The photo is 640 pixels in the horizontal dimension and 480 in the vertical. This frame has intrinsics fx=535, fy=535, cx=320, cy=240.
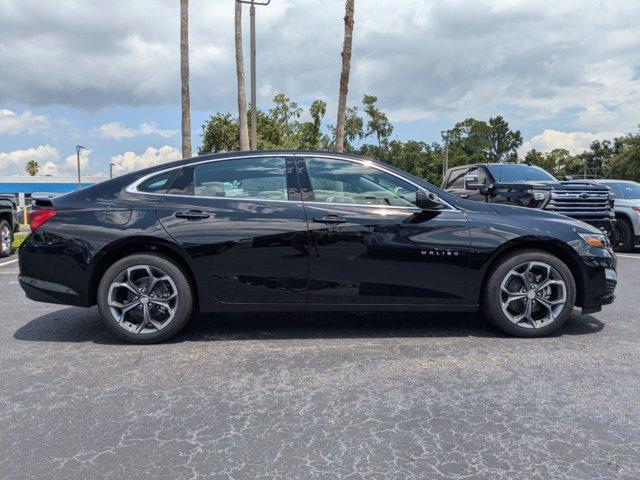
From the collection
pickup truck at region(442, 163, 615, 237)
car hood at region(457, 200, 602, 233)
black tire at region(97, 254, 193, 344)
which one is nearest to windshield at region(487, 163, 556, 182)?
pickup truck at region(442, 163, 615, 237)

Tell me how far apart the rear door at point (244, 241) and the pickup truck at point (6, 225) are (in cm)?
826

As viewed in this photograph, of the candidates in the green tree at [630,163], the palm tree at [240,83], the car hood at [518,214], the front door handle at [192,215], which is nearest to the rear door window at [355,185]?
the car hood at [518,214]

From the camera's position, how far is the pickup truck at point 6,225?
35.4 ft

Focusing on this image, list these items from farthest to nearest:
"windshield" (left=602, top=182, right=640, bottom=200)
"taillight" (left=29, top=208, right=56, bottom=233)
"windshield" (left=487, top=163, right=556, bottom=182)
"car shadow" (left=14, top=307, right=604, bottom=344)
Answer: "windshield" (left=602, top=182, right=640, bottom=200)
"windshield" (left=487, top=163, right=556, bottom=182)
"car shadow" (left=14, top=307, right=604, bottom=344)
"taillight" (left=29, top=208, right=56, bottom=233)

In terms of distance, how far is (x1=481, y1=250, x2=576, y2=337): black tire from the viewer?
434cm

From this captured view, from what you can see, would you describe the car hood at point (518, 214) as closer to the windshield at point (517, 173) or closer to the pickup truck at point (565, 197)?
the pickup truck at point (565, 197)

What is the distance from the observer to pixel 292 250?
13.8 ft

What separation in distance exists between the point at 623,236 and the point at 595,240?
304 inches

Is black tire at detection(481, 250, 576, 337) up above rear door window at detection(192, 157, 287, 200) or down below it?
below

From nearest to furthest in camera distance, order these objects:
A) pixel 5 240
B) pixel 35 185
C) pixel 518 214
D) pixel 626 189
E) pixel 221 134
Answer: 1. pixel 518 214
2. pixel 5 240
3. pixel 626 189
4. pixel 221 134
5. pixel 35 185

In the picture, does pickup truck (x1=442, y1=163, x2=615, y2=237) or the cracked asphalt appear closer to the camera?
the cracked asphalt

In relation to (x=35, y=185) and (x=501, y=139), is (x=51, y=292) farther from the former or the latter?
(x=501, y=139)

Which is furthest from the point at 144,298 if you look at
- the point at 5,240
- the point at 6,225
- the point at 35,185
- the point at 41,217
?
the point at 35,185

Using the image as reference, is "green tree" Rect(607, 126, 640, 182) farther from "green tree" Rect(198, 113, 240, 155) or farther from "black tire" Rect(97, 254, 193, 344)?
"black tire" Rect(97, 254, 193, 344)
